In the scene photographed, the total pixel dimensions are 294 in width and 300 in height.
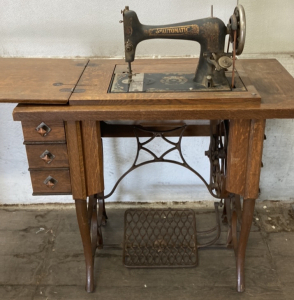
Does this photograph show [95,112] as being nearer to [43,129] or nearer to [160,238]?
[43,129]

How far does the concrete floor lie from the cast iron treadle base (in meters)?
0.05

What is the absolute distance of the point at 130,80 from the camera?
66.7 inches

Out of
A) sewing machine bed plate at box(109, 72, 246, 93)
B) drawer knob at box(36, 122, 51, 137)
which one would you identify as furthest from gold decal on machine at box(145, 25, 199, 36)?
drawer knob at box(36, 122, 51, 137)

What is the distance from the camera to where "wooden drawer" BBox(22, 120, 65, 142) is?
1574 millimetres

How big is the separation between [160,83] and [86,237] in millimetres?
824

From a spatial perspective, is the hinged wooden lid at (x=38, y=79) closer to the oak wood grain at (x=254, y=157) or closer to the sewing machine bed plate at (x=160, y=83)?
the sewing machine bed plate at (x=160, y=83)

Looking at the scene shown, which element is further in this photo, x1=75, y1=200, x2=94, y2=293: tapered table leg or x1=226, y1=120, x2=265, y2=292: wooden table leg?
x1=75, y1=200, x2=94, y2=293: tapered table leg

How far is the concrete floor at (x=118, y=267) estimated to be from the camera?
205cm

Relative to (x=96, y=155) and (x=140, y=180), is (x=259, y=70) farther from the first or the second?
(x=140, y=180)

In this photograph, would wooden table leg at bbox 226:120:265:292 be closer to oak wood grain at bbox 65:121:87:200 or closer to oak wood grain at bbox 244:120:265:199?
oak wood grain at bbox 244:120:265:199

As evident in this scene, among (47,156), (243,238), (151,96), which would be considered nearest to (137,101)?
(151,96)

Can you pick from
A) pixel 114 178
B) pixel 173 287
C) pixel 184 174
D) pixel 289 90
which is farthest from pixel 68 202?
pixel 289 90

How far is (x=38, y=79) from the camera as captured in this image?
1.72 metres

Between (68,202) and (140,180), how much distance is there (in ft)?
1.67
